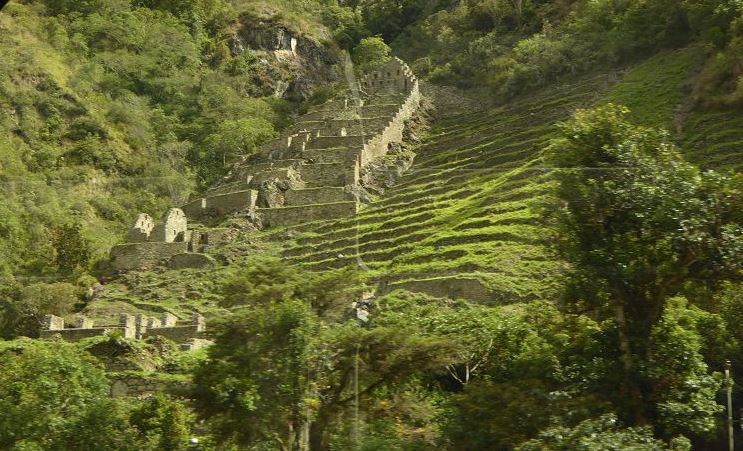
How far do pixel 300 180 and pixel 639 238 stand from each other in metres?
30.8

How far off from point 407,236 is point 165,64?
45915 mm

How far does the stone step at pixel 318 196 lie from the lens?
48406 mm

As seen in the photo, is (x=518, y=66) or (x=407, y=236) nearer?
(x=407, y=236)

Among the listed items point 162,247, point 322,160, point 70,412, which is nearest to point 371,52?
point 322,160

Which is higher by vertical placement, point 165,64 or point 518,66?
point 165,64

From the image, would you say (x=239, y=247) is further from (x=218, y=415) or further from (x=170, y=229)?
(x=218, y=415)

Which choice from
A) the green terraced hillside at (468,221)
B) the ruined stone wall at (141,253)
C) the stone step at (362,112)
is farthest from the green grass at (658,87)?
the ruined stone wall at (141,253)

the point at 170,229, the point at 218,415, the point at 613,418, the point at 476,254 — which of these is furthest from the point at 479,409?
the point at 170,229

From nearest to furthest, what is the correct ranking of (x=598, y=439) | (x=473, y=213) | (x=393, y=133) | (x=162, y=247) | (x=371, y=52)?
1. (x=598, y=439)
2. (x=473, y=213)
3. (x=162, y=247)
4. (x=393, y=133)
5. (x=371, y=52)

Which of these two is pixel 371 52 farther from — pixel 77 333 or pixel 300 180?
pixel 77 333

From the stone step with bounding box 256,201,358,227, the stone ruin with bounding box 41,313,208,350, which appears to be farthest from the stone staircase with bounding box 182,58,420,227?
the stone ruin with bounding box 41,313,208,350

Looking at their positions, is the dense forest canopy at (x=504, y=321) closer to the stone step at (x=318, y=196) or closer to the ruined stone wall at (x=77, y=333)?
the ruined stone wall at (x=77, y=333)

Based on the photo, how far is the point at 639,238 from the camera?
848 inches

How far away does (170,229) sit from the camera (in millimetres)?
46562
